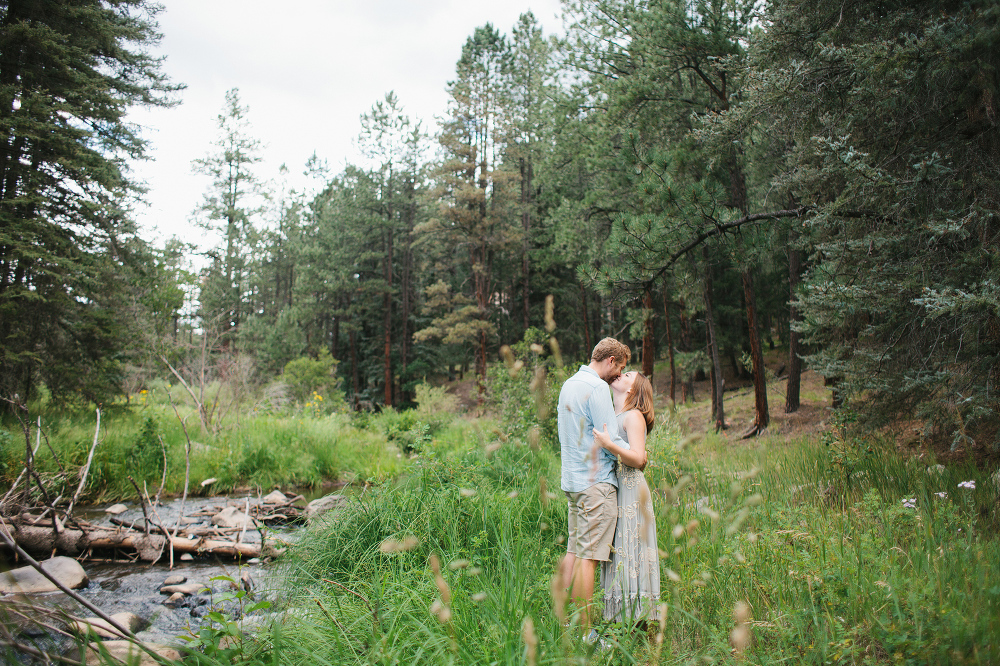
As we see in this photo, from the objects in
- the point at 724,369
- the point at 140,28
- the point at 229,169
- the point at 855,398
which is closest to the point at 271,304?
the point at 229,169

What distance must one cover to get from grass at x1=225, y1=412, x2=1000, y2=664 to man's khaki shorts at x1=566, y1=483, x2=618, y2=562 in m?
0.23

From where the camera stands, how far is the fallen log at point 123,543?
540 cm

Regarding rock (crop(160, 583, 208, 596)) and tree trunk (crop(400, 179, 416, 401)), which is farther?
tree trunk (crop(400, 179, 416, 401))

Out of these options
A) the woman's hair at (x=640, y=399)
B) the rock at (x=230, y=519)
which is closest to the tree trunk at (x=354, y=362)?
the rock at (x=230, y=519)

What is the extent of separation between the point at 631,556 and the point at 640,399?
0.88 meters

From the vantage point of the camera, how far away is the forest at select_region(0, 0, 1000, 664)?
2.74 meters

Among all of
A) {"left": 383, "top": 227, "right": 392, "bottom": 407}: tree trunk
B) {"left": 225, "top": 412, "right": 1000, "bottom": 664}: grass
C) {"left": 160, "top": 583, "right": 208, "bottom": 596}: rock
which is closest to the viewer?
{"left": 225, "top": 412, "right": 1000, "bottom": 664}: grass

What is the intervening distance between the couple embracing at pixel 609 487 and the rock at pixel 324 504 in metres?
2.87

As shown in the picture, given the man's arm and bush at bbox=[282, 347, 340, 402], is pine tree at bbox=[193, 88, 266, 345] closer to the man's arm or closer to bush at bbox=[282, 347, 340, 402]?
bush at bbox=[282, 347, 340, 402]

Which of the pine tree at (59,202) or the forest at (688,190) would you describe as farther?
the pine tree at (59,202)

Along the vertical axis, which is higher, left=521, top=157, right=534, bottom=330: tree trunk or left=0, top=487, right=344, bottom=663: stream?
left=521, top=157, right=534, bottom=330: tree trunk

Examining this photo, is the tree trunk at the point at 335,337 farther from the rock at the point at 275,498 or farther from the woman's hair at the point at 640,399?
the woman's hair at the point at 640,399

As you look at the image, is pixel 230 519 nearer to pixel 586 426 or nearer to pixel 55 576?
pixel 55 576

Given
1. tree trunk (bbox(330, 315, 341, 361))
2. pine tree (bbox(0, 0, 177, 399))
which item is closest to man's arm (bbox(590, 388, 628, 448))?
pine tree (bbox(0, 0, 177, 399))
